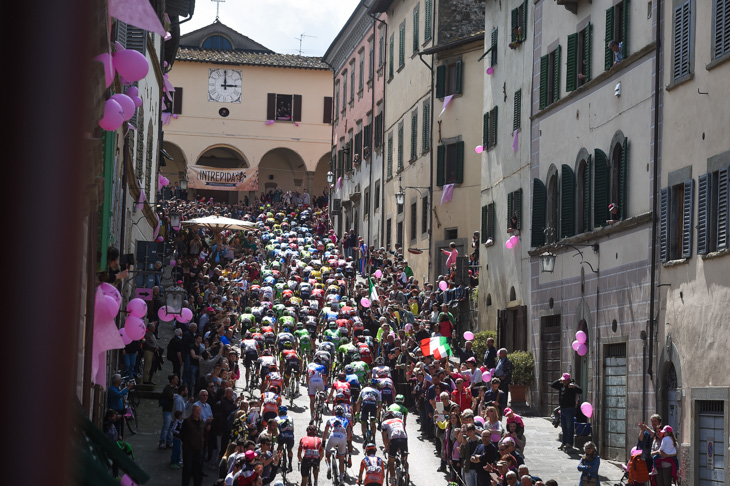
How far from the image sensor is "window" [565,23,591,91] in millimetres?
25156

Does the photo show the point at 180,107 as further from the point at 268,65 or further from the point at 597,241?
the point at 597,241

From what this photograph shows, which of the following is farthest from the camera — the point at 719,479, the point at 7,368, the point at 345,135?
the point at 345,135

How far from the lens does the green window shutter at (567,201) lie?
25.8m

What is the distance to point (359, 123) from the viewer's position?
58500 millimetres

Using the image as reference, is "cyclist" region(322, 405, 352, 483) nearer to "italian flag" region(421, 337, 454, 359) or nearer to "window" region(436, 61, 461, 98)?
"italian flag" region(421, 337, 454, 359)

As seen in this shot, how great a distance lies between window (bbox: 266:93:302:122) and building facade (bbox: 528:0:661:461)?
4956 centimetres

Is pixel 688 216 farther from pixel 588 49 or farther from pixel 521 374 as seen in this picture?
pixel 521 374

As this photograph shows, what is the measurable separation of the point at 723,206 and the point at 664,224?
2306mm

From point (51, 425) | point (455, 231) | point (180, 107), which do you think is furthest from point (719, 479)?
point (180, 107)

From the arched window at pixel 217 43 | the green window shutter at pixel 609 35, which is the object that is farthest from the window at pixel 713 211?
the arched window at pixel 217 43

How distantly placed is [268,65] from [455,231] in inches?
1567

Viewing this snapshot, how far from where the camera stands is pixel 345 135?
207 ft

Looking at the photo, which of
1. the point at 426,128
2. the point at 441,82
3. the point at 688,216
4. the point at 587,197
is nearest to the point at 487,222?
the point at 587,197

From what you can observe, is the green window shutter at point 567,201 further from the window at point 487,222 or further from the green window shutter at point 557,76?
A: the window at point 487,222
